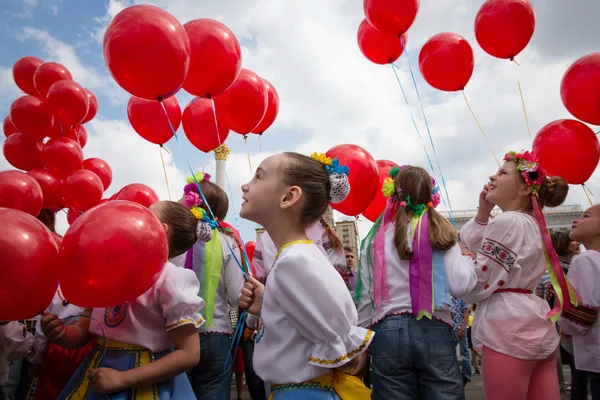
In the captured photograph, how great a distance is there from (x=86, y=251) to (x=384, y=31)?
363 centimetres

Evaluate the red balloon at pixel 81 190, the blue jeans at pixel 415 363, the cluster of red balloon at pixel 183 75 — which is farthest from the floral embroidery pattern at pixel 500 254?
the red balloon at pixel 81 190

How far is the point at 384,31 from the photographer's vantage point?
4.25 meters

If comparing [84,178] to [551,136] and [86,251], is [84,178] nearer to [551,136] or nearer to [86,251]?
[86,251]

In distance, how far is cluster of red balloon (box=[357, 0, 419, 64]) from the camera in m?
4.09

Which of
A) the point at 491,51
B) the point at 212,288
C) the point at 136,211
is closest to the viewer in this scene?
the point at 136,211

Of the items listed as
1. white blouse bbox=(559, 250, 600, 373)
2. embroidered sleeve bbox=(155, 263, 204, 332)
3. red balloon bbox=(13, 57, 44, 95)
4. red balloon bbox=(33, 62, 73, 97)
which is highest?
red balloon bbox=(13, 57, 44, 95)

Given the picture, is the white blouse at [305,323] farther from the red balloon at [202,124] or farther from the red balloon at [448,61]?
the red balloon at [448,61]

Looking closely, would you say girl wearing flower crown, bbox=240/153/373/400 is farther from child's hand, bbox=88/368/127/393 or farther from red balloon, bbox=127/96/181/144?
red balloon, bbox=127/96/181/144

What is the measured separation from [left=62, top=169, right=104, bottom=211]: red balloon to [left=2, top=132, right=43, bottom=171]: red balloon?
782 millimetres

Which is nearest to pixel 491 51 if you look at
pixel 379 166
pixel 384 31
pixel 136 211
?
pixel 384 31

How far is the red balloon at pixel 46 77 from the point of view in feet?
17.2

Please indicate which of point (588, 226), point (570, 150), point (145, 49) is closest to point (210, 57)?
point (145, 49)

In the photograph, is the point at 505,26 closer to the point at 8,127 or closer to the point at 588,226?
the point at 588,226

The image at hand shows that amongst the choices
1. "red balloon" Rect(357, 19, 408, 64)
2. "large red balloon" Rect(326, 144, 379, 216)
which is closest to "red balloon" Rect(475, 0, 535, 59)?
"red balloon" Rect(357, 19, 408, 64)
